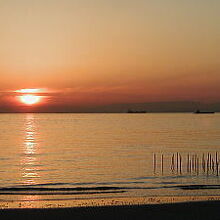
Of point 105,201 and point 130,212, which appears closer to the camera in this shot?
point 130,212

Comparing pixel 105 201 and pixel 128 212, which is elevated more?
pixel 128 212

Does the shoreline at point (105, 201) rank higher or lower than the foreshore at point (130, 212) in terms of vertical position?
lower

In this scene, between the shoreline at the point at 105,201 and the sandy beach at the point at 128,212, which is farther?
the shoreline at the point at 105,201

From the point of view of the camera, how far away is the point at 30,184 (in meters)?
36.7

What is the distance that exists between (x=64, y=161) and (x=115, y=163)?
8081mm

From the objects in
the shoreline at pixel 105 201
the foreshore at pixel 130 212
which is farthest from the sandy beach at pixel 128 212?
the shoreline at pixel 105 201

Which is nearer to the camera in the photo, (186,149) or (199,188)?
(199,188)

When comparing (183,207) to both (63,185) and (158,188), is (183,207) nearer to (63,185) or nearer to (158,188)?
(158,188)

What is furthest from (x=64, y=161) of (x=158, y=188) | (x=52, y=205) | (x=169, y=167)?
(x=52, y=205)

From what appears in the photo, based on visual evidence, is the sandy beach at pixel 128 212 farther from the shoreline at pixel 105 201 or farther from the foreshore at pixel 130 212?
the shoreline at pixel 105 201

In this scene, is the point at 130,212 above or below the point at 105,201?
above

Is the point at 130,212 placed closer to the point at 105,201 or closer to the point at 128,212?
the point at 128,212

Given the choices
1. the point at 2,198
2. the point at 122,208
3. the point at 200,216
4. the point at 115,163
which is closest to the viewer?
the point at 200,216

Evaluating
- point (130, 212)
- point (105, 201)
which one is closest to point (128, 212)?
point (130, 212)
